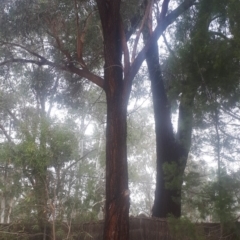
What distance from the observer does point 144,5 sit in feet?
27.8

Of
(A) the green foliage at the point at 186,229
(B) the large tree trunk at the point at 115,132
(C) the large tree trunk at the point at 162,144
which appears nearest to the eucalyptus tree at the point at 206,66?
(A) the green foliage at the point at 186,229

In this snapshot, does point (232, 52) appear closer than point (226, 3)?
Yes

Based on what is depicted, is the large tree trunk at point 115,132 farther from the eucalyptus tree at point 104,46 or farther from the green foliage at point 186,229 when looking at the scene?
the green foliage at point 186,229

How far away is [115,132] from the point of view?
699 cm

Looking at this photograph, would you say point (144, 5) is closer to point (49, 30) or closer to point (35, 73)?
point (49, 30)

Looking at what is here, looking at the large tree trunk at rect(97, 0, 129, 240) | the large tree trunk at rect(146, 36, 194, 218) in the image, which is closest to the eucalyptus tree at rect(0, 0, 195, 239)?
the large tree trunk at rect(97, 0, 129, 240)

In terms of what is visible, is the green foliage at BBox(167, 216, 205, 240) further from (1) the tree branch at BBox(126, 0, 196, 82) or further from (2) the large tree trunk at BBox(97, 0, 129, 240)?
(1) the tree branch at BBox(126, 0, 196, 82)

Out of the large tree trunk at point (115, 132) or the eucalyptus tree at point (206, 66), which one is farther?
the large tree trunk at point (115, 132)

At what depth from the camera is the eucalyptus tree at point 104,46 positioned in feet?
22.1

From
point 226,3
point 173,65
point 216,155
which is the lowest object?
point 216,155

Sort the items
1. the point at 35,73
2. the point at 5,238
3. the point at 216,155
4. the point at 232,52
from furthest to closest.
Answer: the point at 35,73
the point at 5,238
the point at 216,155
the point at 232,52

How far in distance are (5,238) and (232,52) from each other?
5.08 metres

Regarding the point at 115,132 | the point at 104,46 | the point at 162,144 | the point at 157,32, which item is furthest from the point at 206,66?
the point at 162,144

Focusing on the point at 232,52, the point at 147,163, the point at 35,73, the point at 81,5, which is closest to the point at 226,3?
the point at 232,52
